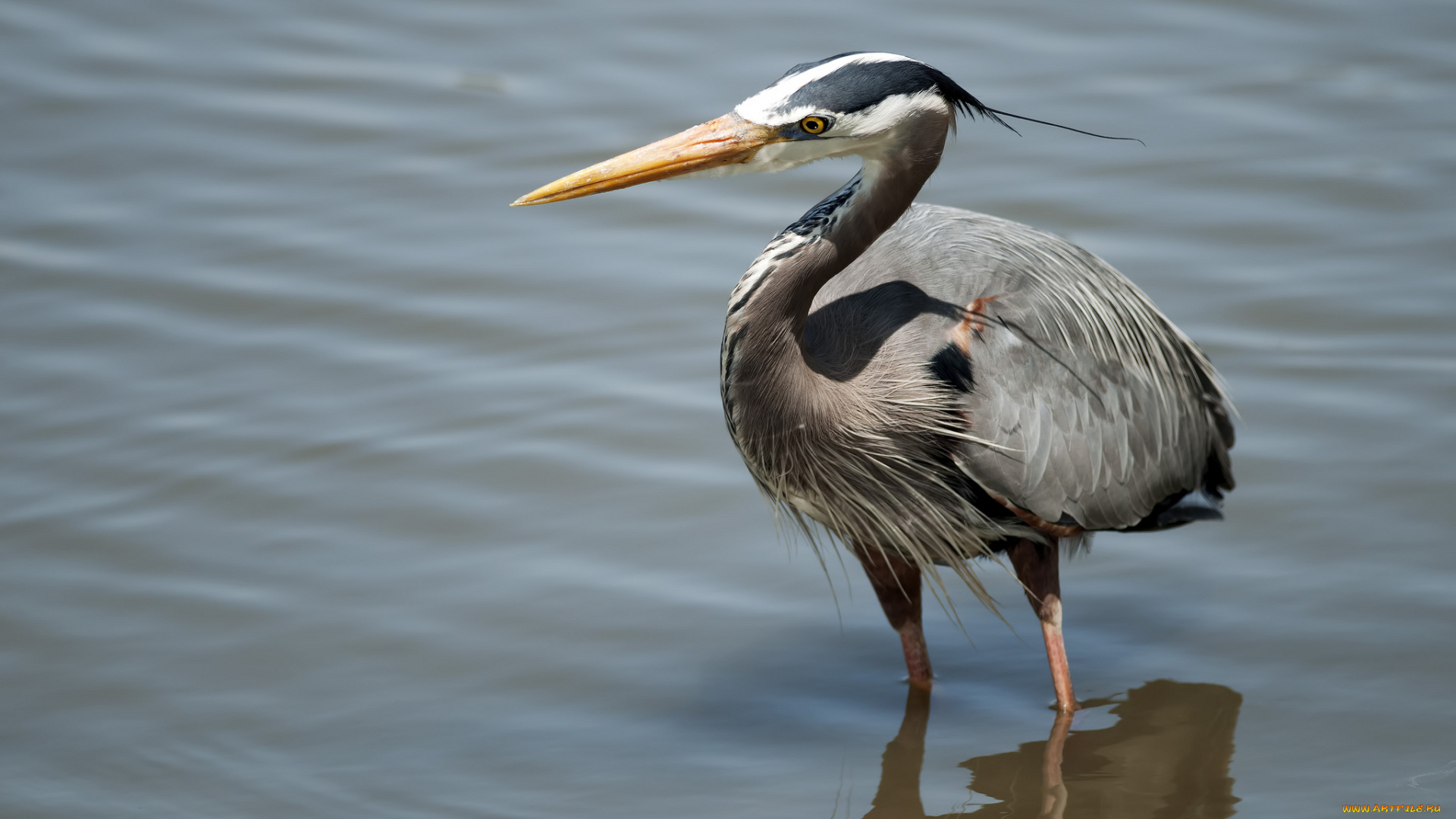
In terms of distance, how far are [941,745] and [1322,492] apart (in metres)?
2.18

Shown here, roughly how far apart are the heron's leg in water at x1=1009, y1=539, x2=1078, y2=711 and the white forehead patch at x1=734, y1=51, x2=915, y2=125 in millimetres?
1683

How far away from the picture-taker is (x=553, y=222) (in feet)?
28.0

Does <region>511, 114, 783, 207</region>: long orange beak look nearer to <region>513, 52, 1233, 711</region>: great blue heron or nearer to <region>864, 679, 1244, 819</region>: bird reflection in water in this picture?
<region>513, 52, 1233, 711</region>: great blue heron

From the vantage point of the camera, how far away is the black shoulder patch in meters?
4.56

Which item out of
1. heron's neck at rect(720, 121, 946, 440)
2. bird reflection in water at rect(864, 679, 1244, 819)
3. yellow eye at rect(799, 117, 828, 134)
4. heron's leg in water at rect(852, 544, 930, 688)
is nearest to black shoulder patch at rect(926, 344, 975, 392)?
heron's neck at rect(720, 121, 946, 440)

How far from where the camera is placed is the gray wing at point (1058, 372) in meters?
4.62

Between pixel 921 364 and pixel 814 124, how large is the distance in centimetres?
83

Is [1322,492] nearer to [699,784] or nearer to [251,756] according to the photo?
[699,784]

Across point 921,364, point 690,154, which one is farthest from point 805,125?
point 921,364

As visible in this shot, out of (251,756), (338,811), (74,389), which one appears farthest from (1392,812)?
(74,389)

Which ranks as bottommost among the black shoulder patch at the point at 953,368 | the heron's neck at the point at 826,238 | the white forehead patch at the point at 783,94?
the black shoulder patch at the point at 953,368

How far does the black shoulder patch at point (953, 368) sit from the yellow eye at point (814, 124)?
2.67 ft

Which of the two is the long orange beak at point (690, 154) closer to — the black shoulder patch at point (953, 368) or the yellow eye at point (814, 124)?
the yellow eye at point (814, 124)

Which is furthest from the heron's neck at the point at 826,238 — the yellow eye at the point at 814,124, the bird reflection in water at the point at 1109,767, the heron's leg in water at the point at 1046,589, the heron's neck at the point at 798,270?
the bird reflection in water at the point at 1109,767
